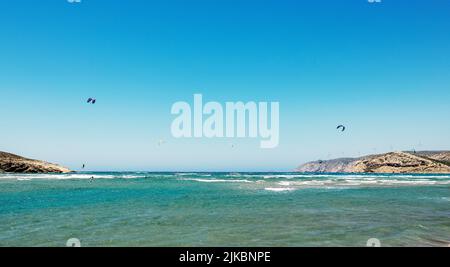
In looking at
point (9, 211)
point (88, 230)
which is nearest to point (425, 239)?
point (88, 230)

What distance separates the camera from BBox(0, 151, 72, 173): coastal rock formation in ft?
372

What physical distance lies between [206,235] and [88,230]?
4821 mm

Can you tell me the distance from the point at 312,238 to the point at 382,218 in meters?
6.39

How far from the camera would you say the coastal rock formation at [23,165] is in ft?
372

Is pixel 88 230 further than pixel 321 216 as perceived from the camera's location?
No

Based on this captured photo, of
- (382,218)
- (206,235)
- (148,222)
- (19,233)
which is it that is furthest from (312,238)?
(19,233)

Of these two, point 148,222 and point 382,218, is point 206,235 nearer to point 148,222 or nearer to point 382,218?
point 148,222

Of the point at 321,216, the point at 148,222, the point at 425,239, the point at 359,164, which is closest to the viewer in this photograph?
the point at 425,239

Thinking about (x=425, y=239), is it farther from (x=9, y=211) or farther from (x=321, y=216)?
(x=9, y=211)

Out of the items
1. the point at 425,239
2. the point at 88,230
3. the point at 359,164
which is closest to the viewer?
the point at 425,239

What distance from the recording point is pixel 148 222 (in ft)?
49.6

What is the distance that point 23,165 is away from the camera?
116312mm
